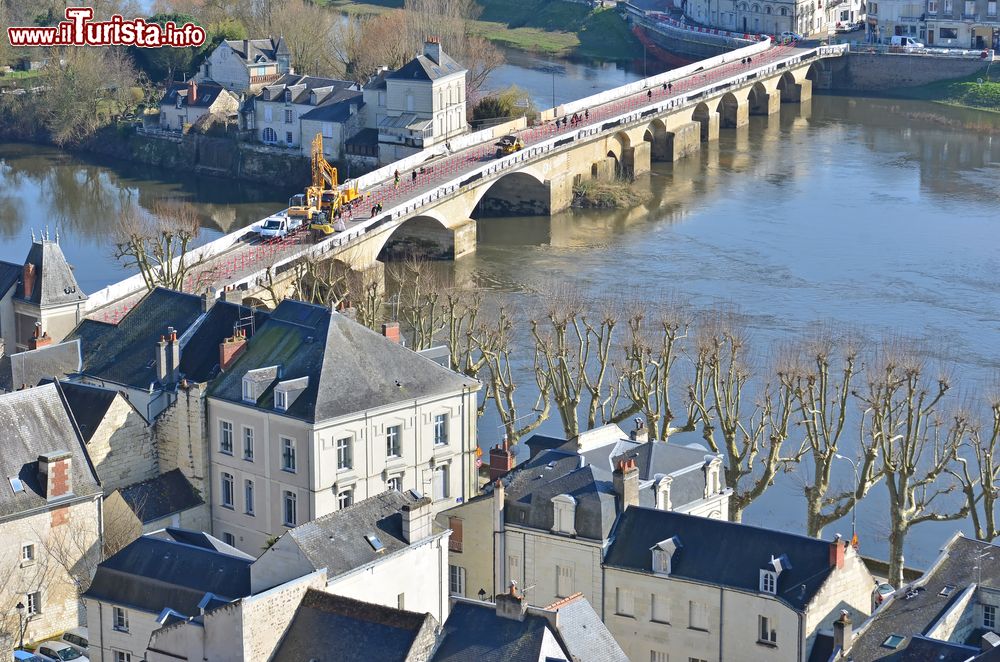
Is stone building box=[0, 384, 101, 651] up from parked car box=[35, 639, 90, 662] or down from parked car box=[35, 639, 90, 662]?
up

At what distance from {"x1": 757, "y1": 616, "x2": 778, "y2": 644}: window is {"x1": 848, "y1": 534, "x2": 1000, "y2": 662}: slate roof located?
1.32 m

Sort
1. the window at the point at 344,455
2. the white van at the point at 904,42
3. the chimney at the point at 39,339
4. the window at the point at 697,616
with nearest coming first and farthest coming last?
the window at the point at 697,616 → the window at the point at 344,455 → the chimney at the point at 39,339 → the white van at the point at 904,42

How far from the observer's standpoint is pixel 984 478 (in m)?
37.2

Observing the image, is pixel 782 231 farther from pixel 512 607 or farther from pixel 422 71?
pixel 512 607

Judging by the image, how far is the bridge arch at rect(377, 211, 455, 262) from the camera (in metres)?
64.4

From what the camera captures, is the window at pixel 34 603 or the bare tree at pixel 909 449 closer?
the window at pixel 34 603

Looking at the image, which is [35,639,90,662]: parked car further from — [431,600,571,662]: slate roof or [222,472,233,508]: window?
[431,600,571,662]: slate roof

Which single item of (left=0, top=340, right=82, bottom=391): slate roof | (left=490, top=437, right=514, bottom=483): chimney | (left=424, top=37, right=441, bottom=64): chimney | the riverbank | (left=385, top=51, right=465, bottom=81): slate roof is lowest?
(left=490, top=437, right=514, bottom=483): chimney

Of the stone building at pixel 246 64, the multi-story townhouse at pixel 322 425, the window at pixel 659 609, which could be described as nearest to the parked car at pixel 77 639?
the multi-story townhouse at pixel 322 425

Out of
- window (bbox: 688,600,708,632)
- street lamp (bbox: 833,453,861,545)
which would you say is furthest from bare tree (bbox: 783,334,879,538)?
window (bbox: 688,600,708,632)

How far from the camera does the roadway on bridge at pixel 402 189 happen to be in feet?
179

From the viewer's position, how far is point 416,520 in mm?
30422

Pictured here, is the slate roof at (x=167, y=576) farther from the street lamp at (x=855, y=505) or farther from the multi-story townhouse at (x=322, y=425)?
the street lamp at (x=855, y=505)

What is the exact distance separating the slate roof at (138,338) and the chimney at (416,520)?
966 centimetres
